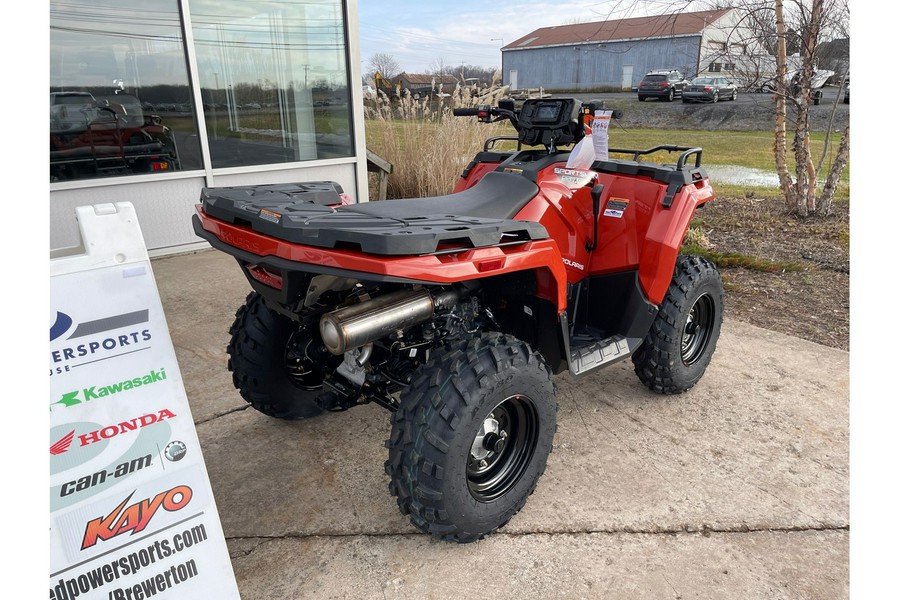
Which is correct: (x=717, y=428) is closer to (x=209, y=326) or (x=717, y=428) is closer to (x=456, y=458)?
(x=456, y=458)

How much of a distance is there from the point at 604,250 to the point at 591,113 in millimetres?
670

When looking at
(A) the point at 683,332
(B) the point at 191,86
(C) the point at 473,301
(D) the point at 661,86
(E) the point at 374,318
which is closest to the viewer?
(E) the point at 374,318

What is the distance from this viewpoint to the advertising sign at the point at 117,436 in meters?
1.55

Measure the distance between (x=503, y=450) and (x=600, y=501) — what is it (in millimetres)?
466

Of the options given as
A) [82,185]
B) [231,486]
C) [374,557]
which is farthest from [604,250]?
[82,185]

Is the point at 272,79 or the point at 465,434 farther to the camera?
the point at 272,79

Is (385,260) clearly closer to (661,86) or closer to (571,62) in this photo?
(661,86)

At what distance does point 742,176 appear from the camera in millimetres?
10555

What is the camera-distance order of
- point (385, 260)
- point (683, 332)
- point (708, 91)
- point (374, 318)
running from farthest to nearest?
point (708, 91), point (683, 332), point (374, 318), point (385, 260)

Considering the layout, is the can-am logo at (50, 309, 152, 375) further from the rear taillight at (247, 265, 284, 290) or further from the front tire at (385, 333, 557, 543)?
the front tire at (385, 333, 557, 543)

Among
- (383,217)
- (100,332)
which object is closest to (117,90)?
(383,217)

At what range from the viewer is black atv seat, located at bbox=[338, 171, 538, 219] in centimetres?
221

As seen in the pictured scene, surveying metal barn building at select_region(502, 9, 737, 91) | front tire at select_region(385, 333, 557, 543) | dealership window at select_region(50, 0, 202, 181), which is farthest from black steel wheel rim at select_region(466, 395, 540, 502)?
metal barn building at select_region(502, 9, 737, 91)

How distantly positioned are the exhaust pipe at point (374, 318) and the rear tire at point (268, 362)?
725 mm
